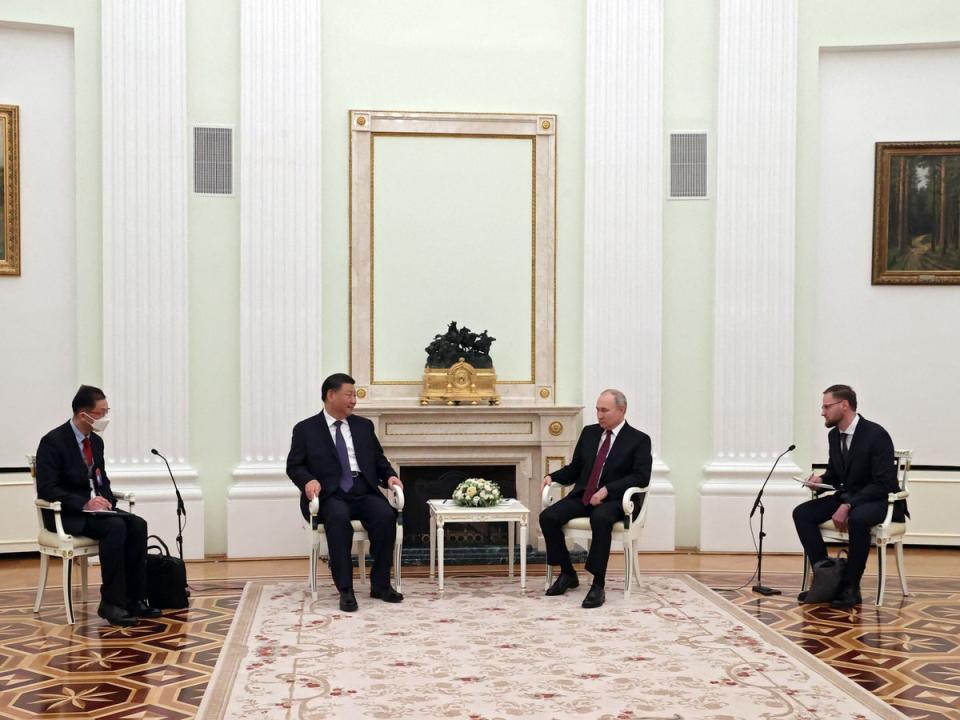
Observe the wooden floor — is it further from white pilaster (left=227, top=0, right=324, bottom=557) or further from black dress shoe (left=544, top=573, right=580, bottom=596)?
black dress shoe (left=544, top=573, right=580, bottom=596)

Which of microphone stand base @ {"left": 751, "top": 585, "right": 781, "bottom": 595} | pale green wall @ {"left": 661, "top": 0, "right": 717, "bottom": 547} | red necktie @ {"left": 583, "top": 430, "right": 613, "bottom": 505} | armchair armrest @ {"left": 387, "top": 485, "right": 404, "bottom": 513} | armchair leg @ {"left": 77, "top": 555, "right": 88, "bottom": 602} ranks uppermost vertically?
pale green wall @ {"left": 661, "top": 0, "right": 717, "bottom": 547}

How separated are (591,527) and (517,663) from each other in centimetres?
194

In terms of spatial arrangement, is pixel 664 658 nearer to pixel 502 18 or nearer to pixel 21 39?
pixel 502 18

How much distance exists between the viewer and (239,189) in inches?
367

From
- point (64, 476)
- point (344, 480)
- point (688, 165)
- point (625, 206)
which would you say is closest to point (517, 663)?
point (344, 480)

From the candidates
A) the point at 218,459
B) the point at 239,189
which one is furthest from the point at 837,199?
the point at 218,459

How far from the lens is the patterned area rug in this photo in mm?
5156

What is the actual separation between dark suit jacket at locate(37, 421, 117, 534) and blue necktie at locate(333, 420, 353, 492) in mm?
1719

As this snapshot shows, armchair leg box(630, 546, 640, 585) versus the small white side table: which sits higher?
the small white side table

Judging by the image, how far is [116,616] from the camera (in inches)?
266

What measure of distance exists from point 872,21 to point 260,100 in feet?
17.7

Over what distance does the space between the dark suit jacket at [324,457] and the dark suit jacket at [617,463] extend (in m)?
1.33

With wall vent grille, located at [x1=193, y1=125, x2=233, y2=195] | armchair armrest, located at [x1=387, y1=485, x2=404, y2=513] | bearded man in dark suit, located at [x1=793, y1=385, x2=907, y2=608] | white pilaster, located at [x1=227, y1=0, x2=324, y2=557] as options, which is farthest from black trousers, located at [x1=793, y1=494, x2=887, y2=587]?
wall vent grille, located at [x1=193, y1=125, x2=233, y2=195]

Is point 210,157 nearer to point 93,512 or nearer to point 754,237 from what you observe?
point 93,512
